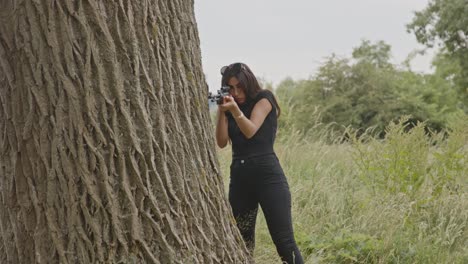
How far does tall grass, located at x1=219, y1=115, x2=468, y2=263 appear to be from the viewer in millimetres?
6039

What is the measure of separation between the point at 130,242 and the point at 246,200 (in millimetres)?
1707

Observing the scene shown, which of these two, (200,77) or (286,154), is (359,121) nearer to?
(286,154)

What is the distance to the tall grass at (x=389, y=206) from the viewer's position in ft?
19.8

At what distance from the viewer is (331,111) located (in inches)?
1028

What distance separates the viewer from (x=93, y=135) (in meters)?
3.47

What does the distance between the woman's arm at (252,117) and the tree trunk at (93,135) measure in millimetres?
1006

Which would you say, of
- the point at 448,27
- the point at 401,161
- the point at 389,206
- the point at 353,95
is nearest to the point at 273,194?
the point at 389,206

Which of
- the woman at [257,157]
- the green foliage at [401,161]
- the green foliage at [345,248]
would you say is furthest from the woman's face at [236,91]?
the green foliage at [401,161]

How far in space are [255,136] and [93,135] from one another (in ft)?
5.66

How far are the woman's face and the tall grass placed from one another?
4.24ft

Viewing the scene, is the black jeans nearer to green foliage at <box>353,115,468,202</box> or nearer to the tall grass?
the tall grass

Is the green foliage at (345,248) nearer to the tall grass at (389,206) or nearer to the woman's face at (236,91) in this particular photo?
the tall grass at (389,206)

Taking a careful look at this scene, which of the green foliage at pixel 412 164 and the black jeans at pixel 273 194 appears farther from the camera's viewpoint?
the green foliage at pixel 412 164

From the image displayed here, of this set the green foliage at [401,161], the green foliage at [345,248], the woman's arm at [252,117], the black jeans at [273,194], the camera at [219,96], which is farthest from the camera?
the green foliage at [401,161]
